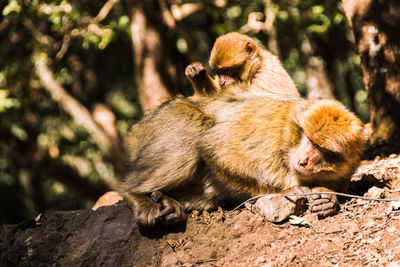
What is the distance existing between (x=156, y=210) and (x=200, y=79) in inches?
70.5

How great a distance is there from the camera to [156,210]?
3320mm

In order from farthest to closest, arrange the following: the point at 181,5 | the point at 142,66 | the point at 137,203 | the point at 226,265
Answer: the point at 181,5 < the point at 142,66 < the point at 137,203 < the point at 226,265

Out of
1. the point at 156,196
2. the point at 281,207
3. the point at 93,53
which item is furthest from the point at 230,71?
the point at 93,53

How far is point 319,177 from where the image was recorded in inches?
125

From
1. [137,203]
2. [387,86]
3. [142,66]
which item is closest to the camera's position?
[137,203]

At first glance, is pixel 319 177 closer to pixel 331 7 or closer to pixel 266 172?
pixel 266 172

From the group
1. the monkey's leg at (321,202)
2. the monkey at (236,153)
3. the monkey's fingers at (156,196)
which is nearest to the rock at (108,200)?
the monkey at (236,153)

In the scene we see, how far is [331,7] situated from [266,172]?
4961 mm

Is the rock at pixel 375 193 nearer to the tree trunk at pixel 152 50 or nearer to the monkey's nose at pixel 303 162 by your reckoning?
the monkey's nose at pixel 303 162

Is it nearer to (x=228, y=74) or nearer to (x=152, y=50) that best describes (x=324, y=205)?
(x=228, y=74)

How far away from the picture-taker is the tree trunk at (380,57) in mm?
4523

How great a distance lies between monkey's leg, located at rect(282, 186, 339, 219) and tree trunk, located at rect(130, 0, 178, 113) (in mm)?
4131

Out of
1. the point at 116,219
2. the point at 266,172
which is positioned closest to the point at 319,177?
the point at 266,172

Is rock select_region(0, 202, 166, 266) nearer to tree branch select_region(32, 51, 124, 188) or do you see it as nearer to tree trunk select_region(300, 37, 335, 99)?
tree branch select_region(32, 51, 124, 188)
